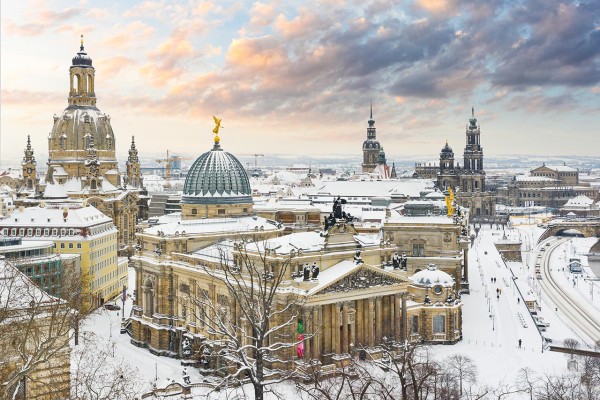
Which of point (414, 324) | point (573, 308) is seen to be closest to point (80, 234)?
point (414, 324)

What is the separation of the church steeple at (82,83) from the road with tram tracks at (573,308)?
89.4 m

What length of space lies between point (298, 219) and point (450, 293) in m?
53.3

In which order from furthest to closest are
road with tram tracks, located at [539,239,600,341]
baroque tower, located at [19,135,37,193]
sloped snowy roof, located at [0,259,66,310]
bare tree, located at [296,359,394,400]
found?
1. baroque tower, located at [19,135,37,193]
2. road with tram tracks, located at [539,239,600,341]
3. sloped snowy roof, located at [0,259,66,310]
4. bare tree, located at [296,359,394,400]

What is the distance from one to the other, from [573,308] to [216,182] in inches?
2567

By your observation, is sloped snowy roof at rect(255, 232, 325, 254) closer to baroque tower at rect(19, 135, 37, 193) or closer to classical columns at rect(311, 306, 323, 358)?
classical columns at rect(311, 306, 323, 358)

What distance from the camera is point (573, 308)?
116 m

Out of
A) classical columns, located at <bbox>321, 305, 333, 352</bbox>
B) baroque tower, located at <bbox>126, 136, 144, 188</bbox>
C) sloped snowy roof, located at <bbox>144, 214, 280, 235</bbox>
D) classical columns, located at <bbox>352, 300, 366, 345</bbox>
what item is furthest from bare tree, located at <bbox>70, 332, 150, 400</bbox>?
baroque tower, located at <bbox>126, 136, 144, 188</bbox>

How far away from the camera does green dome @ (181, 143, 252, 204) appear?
83688mm

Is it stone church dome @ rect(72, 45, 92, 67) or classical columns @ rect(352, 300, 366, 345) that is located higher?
stone church dome @ rect(72, 45, 92, 67)

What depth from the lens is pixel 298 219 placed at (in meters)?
130

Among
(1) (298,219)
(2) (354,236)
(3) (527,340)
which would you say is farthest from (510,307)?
(1) (298,219)

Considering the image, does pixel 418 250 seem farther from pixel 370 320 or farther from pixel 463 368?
pixel 463 368

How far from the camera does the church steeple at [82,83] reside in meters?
133

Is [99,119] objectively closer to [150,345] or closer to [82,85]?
[82,85]
